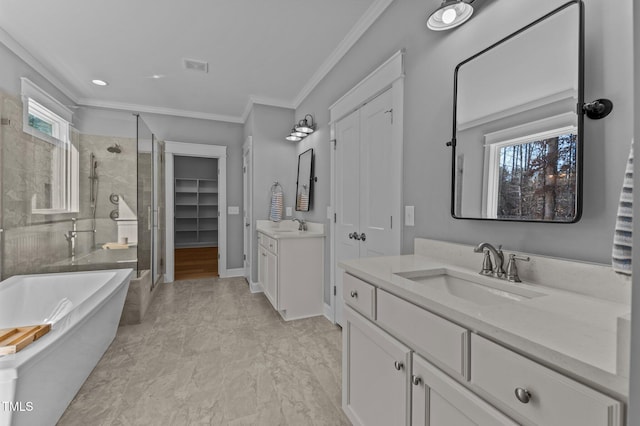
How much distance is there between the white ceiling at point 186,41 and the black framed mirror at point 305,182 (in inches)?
33.2

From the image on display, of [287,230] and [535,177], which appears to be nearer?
[535,177]

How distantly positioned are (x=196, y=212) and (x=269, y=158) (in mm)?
3248

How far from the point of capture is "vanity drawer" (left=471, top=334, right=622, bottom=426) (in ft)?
1.65

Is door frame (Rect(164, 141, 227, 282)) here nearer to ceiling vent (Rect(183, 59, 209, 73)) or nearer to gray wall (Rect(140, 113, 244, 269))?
gray wall (Rect(140, 113, 244, 269))

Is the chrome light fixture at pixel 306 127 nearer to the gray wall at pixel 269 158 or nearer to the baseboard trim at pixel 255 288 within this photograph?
the gray wall at pixel 269 158

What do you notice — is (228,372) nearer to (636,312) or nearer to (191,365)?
(191,365)

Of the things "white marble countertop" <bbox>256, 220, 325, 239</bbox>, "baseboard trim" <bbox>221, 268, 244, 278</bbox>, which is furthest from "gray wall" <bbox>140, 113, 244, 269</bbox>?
"white marble countertop" <bbox>256, 220, 325, 239</bbox>

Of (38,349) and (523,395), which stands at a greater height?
(523,395)

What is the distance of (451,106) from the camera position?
1.51 m

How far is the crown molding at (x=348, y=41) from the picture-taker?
208 centimetres

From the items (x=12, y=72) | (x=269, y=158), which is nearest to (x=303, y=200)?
(x=269, y=158)

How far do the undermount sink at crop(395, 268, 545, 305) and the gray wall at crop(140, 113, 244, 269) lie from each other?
3.95m

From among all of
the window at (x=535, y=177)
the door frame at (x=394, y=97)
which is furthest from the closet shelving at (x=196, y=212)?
the window at (x=535, y=177)

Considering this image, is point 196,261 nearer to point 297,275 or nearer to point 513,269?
point 297,275
